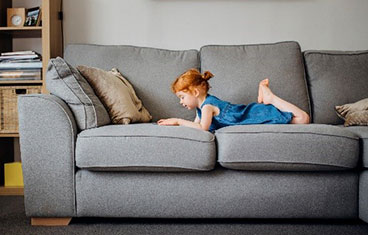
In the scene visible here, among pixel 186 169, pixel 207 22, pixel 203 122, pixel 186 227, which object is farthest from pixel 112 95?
pixel 207 22

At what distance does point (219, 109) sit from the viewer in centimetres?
237

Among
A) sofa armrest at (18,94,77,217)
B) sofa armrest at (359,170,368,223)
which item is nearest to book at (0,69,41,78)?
sofa armrest at (18,94,77,217)

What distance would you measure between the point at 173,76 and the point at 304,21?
113cm

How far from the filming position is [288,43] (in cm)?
288

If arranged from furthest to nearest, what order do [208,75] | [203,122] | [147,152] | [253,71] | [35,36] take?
[35,36], [253,71], [208,75], [203,122], [147,152]

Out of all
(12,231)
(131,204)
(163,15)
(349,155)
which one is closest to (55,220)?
(12,231)

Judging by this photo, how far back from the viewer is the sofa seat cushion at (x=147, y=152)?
1.96m

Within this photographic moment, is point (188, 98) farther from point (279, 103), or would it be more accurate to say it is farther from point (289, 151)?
point (289, 151)

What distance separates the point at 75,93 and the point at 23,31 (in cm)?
114

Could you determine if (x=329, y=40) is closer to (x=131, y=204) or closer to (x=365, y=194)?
(x=365, y=194)

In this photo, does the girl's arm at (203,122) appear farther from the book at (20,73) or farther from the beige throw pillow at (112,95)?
the book at (20,73)

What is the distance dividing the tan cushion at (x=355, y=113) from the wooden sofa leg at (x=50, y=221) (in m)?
1.52

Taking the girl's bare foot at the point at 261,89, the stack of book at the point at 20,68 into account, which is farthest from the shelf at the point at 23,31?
the girl's bare foot at the point at 261,89

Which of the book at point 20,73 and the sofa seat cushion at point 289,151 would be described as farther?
the book at point 20,73
